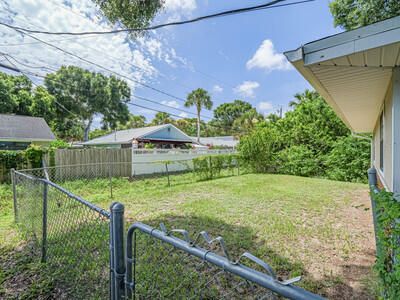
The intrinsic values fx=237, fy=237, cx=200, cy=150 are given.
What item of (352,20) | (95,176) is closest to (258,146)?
(352,20)

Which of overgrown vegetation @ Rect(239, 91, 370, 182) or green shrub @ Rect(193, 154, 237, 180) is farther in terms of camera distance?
green shrub @ Rect(193, 154, 237, 180)

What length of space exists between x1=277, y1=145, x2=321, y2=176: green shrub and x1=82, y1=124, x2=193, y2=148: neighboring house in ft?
37.2

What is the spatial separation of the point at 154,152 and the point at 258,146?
6163 mm

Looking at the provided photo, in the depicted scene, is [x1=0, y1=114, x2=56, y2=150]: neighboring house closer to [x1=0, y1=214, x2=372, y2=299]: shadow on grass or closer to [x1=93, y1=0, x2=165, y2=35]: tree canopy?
[x1=93, y1=0, x2=165, y2=35]: tree canopy

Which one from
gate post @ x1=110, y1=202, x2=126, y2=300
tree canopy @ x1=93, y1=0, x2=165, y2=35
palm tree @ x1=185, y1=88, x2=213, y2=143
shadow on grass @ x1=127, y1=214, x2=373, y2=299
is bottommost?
shadow on grass @ x1=127, y1=214, x2=373, y2=299

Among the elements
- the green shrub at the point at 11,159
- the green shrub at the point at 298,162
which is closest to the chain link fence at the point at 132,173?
the green shrub at the point at 11,159

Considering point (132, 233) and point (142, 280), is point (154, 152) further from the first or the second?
point (132, 233)

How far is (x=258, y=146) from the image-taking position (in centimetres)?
1366

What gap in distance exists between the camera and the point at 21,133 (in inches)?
646

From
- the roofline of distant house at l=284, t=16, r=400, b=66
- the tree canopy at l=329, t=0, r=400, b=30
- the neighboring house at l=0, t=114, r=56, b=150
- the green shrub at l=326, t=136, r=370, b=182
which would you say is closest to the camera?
the roofline of distant house at l=284, t=16, r=400, b=66

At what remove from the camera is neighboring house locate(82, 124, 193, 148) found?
65.9 ft

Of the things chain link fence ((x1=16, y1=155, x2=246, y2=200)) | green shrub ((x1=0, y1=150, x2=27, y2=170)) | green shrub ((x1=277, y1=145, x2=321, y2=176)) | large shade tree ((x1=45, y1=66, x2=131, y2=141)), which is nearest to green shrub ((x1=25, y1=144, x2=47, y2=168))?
green shrub ((x1=0, y1=150, x2=27, y2=170))

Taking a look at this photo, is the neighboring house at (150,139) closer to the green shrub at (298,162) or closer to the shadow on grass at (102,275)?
the green shrub at (298,162)

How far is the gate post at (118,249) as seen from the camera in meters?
1.31
